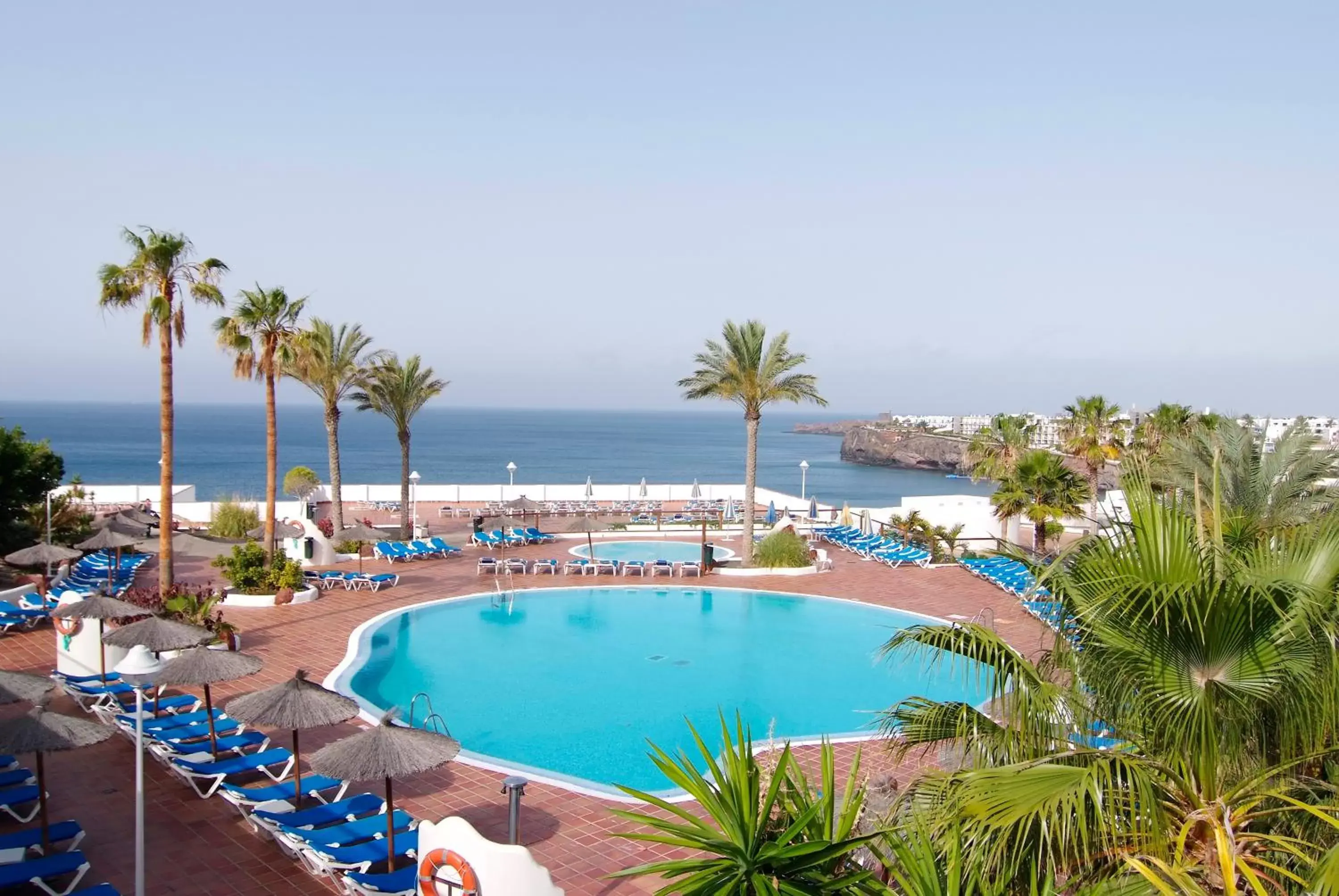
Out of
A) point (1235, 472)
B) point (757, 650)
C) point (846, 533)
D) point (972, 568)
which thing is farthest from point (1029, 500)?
point (1235, 472)

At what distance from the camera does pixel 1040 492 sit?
77.3ft

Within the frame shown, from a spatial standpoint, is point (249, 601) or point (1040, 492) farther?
point (1040, 492)

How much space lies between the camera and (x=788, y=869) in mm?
4230

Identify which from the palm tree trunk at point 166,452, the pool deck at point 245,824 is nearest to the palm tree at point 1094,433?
the pool deck at point 245,824

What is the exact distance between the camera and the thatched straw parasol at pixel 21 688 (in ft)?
27.3

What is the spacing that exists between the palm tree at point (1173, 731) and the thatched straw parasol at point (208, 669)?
738 centimetres

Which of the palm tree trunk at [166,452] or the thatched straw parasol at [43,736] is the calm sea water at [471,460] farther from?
the thatched straw parasol at [43,736]

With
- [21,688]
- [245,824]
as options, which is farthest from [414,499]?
[245,824]

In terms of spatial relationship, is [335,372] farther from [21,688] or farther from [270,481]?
[21,688]

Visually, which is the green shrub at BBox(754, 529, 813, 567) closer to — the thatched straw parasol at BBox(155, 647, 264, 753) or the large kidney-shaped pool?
the large kidney-shaped pool

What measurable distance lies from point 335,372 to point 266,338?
17.0ft

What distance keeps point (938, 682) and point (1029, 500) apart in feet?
35.1

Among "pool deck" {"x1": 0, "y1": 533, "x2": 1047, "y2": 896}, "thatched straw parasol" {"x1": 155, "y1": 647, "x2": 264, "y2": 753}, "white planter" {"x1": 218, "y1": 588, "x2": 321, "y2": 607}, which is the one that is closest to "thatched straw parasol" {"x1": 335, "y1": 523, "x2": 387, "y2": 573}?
"white planter" {"x1": 218, "y1": 588, "x2": 321, "y2": 607}

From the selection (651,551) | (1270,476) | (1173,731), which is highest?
(1270,476)
